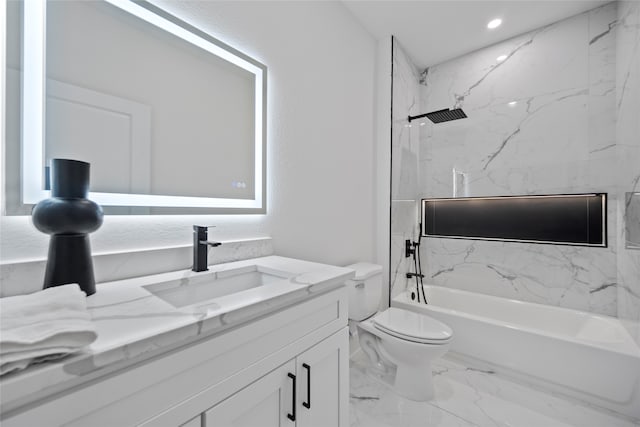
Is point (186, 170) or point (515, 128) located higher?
point (515, 128)

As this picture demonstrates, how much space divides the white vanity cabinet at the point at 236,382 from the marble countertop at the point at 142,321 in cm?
2

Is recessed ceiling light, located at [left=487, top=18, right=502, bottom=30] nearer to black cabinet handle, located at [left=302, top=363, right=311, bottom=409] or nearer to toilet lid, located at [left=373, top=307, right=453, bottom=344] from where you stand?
toilet lid, located at [left=373, top=307, right=453, bottom=344]

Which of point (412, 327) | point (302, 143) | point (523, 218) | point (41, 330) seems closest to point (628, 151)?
point (523, 218)

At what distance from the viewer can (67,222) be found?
0.70 metres

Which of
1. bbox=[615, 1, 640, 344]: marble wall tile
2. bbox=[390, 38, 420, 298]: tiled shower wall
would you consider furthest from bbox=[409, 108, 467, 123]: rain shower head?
bbox=[615, 1, 640, 344]: marble wall tile

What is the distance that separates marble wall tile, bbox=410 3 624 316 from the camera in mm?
2111

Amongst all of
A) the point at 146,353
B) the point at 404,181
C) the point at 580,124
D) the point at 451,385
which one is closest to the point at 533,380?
the point at 451,385

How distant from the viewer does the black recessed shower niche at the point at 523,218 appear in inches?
84.7

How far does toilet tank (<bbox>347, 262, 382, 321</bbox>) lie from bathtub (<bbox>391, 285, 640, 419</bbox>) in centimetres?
56

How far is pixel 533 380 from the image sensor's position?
1.81 m

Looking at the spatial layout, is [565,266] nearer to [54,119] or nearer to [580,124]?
[580,124]

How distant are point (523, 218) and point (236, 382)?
2.72 meters

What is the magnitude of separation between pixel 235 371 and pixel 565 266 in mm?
2738

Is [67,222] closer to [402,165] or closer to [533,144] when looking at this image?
[402,165]
